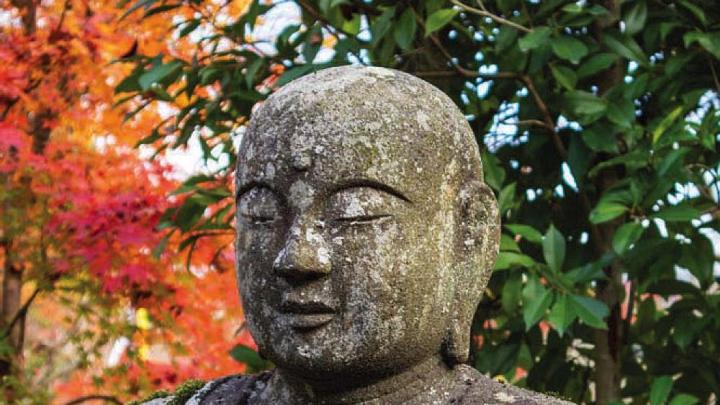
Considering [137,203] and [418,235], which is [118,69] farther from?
[418,235]

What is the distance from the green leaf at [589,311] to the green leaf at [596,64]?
83 cm

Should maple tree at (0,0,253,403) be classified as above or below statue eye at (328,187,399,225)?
below

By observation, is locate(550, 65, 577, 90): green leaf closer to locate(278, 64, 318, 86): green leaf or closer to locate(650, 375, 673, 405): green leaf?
locate(278, 64, 318, 86): green leaf

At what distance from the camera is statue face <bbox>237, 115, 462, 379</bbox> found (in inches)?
91.3

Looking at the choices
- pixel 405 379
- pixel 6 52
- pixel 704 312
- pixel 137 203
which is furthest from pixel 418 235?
pixel 6 52

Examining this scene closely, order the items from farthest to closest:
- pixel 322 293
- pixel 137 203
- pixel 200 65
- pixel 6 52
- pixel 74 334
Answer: pixel 74 334
pixel 6 52
pixel 137 203
pixel 200 65
pixel 322 293

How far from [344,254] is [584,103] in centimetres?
161

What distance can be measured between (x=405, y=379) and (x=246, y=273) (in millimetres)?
442

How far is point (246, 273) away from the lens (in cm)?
246

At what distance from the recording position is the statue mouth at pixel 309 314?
2320 mm

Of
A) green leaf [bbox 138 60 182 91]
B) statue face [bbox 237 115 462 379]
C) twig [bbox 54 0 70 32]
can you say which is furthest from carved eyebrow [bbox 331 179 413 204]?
twig [bbox 54 0 70 32]

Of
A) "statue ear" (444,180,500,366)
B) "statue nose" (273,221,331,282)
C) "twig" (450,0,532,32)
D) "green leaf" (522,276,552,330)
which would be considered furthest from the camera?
A: "twig" (450,0,532,32)

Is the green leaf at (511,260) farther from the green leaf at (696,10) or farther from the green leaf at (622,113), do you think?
the green leaf at (696,10)

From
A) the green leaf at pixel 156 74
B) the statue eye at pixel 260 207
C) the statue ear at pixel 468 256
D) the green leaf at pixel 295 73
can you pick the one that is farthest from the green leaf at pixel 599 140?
the statue eye at pixel 260 207
